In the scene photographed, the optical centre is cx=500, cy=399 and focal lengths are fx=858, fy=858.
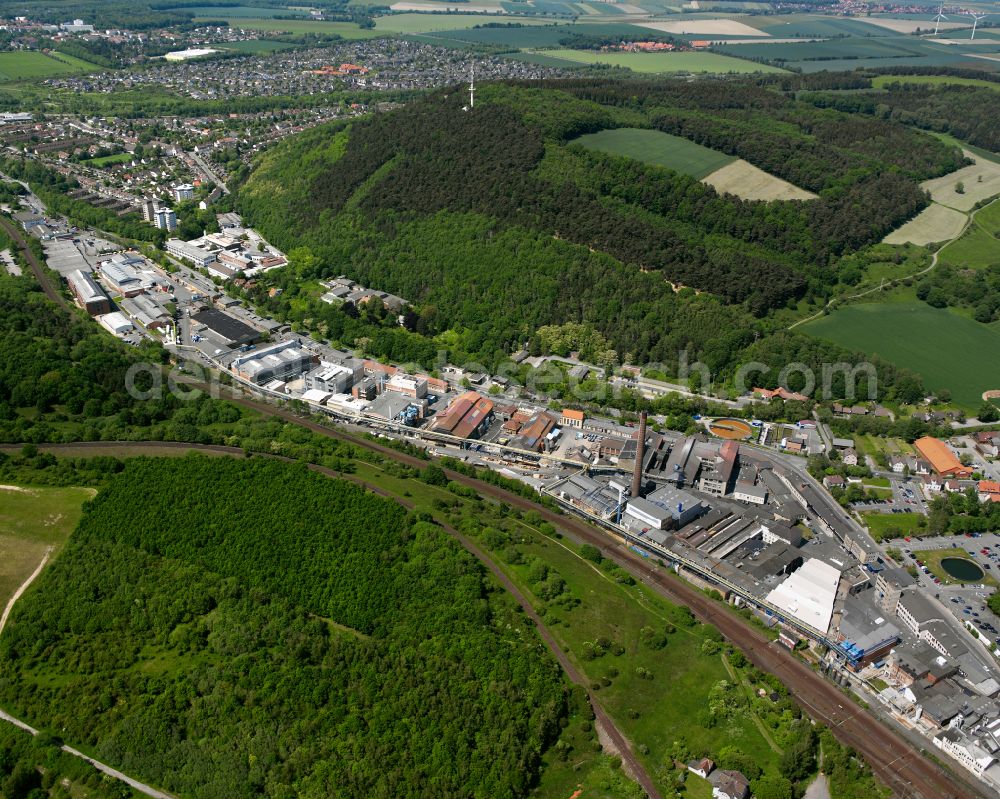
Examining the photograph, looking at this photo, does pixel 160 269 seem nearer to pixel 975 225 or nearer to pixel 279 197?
pixel 279 197

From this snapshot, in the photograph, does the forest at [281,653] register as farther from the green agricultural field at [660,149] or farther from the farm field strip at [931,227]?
the farm field strip at [931,227]

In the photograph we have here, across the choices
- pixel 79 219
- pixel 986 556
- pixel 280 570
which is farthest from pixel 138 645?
pixel 79 219

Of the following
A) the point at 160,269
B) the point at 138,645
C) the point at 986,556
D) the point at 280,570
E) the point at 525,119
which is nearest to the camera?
the point at 138,645

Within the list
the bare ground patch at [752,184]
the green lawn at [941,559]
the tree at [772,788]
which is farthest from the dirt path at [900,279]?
the tree at [772,788]

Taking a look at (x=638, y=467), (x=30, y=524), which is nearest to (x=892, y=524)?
(x=638, y=467)


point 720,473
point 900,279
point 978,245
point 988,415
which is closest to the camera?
point 720,473

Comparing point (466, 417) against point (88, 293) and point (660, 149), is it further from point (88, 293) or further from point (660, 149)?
point (660, 149)
